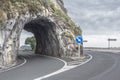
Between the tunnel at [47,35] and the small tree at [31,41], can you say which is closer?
the tunnel at [47,35]

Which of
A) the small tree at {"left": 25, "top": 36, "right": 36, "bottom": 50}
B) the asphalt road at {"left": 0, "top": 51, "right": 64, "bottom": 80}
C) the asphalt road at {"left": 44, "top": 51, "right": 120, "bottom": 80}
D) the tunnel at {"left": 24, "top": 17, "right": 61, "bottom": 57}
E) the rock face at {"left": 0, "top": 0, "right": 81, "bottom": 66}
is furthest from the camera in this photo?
the small tree at {"left": 25, "top": 36, "right": 36, "bottom": 50}

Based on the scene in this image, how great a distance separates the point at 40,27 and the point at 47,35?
86.0 inches

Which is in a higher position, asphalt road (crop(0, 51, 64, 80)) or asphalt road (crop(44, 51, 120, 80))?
asphalt road (crop(44, 51, 120, 80))

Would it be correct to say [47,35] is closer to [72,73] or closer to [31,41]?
[72,73]

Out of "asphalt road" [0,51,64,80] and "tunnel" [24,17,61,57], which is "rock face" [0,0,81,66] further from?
"asphalt road" [0,51,64,80]

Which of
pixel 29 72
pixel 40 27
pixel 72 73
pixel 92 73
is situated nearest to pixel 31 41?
pixel 40 27

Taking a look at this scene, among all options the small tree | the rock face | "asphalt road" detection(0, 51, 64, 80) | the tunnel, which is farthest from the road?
the small tree

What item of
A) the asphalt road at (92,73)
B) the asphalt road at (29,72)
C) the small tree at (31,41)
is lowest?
the asphalt road at (29,72)

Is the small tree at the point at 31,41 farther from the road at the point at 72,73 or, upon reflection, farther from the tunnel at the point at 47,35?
the road at the point at 72,73

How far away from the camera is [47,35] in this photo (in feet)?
164

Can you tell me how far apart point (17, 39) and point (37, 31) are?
14.8 metres

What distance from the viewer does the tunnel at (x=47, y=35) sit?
47362 millimetres

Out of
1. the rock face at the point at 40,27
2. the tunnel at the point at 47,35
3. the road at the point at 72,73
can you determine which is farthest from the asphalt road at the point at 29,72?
the tunnel at the point at 47,35

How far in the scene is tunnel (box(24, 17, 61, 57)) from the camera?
47.4 m
